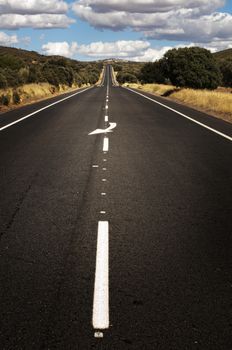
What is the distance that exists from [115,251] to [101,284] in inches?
29.6

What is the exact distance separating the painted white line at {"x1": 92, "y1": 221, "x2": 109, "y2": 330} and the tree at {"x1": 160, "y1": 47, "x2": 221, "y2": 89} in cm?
6854

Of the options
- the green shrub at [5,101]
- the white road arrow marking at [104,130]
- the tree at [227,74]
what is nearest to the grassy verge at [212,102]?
the white road arrow marking at [104,130]

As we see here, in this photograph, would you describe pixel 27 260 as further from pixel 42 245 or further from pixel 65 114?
pixel 65 114

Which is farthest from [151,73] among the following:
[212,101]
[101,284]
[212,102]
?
[101,284]

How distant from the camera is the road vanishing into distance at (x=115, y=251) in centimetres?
332

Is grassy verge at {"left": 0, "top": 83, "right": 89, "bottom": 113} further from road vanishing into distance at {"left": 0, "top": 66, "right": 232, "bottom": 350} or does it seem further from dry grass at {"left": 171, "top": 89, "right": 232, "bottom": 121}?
road vanishing into distance at {"left": 0, "top": 66, "right": 232, "bottom": 350}

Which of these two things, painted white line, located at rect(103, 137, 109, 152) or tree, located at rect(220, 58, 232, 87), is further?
tree, located at rect(220, 58, 232, 87)

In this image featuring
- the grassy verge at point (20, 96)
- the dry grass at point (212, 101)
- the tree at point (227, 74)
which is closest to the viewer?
the dry grass at point (212, 101)

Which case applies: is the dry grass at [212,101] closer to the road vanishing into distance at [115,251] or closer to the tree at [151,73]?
the road vanishing into distance at [115,251]

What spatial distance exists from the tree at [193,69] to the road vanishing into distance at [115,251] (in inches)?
2505

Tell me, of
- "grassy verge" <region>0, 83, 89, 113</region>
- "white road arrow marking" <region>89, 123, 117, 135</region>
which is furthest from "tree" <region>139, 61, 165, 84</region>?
"white road arrow marking" <region>89, 123, 117, 135</region>

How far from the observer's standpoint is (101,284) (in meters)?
4.02

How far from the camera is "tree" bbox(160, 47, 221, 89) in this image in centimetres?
7106

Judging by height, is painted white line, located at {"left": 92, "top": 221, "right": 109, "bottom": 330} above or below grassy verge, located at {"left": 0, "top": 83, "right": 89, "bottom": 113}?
above
